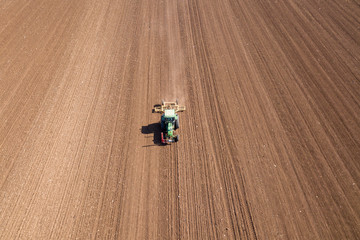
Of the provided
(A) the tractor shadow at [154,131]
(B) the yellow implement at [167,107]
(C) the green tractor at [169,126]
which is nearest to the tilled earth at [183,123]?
(A) the tractor shadow at [154,131]

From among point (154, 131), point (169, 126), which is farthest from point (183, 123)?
point (154, 131)

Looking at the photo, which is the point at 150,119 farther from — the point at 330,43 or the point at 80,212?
the point at 330,43

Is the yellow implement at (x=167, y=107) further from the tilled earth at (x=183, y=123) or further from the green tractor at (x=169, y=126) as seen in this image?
the green tractor at (x=169, y=126)

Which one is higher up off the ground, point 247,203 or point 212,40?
point 212,40

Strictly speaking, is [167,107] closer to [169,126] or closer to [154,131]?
[154,131]

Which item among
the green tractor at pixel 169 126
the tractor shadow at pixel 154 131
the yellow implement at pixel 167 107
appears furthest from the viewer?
the yellow implement at pixel 167 107

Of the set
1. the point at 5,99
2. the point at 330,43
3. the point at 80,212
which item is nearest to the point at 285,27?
the point at 330,43

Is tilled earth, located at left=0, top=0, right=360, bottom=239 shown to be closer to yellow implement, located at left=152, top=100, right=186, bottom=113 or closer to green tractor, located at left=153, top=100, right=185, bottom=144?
yellow implement, located at left=152, top=100, right=186, bottom=113

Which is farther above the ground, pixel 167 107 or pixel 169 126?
pixel 169 126
